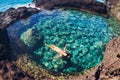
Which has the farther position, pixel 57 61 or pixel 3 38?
pixel 3 38

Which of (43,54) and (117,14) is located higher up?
(117,14)

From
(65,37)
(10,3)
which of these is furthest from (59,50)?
(10,3)

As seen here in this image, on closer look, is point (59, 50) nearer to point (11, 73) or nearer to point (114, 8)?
point (11, 73)

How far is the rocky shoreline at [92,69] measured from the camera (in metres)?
12.7

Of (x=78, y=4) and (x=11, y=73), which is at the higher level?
(x=78, y=4)

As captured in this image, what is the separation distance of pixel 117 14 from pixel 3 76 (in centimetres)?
1119

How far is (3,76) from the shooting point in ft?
54.0

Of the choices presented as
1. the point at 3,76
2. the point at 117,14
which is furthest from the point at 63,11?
the point at 3,76

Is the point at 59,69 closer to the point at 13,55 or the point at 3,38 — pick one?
the point at 13,55

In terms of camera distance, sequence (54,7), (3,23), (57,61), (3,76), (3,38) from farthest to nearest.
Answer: (54,7), (3,23), (3,38), (57,61), (3,76)

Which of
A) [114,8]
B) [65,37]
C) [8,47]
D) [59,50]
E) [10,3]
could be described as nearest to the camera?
[59,50]

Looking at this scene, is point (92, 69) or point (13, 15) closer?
point (92, 69)

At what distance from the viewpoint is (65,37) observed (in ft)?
63.9

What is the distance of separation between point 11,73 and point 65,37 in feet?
16.7
